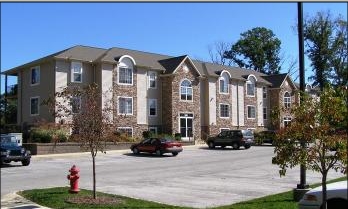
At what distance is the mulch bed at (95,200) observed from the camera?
13.5 meters

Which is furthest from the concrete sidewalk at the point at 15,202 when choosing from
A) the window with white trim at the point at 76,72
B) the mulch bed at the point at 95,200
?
the window with white trim at the point at 76,72

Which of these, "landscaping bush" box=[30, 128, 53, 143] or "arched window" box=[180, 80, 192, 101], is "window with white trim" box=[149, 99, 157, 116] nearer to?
"arched window" box=[180, 80, 192, 101]

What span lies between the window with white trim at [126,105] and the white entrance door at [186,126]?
572 centimetres

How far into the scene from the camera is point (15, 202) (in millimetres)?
14008

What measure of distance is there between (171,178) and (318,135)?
498 inches

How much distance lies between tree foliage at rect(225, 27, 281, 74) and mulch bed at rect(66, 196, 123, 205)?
7626 centimetres

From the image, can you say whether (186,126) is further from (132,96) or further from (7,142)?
(7,142)

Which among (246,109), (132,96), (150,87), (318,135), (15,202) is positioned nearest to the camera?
(318,135)

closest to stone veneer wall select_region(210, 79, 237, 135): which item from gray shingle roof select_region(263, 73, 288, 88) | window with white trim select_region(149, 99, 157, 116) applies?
window with white trim select_region(149, 99, 157, 116)

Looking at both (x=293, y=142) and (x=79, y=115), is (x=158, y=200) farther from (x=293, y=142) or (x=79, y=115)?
(x=293, y=142)

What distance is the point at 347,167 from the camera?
7969 millimetres

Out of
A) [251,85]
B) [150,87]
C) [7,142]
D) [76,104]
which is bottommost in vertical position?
[7,142]

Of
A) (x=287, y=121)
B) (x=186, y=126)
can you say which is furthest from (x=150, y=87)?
(x=287, y=121)

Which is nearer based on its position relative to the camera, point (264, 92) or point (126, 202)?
point (126, 202)
